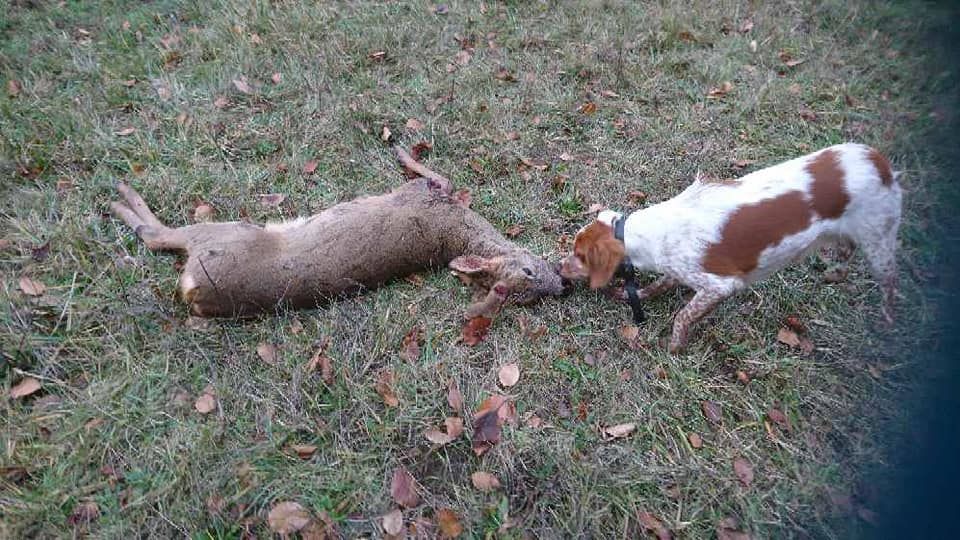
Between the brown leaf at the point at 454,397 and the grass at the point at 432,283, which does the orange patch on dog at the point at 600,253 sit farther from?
the brown leaf at the point at 454,397

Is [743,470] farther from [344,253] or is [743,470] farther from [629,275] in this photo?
[344,253]

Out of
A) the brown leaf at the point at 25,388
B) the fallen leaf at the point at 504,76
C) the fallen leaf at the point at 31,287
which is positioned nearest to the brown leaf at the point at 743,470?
the brown leaf at the point at 25,388

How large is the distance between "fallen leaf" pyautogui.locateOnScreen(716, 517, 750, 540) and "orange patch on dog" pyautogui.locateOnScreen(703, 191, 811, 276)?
1.34 meters

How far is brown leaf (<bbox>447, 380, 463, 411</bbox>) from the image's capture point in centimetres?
316

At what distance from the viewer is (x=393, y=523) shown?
269cm

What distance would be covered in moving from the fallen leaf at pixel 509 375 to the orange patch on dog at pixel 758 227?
1315 millimetres

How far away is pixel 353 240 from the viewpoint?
3.76m

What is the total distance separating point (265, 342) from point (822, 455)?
10.3 ft

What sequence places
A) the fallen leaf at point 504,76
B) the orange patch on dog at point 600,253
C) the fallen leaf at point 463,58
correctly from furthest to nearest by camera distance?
the fallen leaf at point 463,58 < the fallen leaf at point 504,76 < the orange patch on dog at point 600,253

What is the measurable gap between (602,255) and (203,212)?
2.80m

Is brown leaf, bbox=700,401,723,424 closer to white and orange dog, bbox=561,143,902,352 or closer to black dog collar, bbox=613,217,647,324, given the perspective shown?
white and orange dog, bbox=561,143,902,352

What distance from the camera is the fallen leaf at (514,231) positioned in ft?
14.1

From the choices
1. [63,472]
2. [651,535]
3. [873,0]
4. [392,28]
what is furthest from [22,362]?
[873,0]

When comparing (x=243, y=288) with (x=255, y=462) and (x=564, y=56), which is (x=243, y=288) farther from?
(x=564, y=56)
